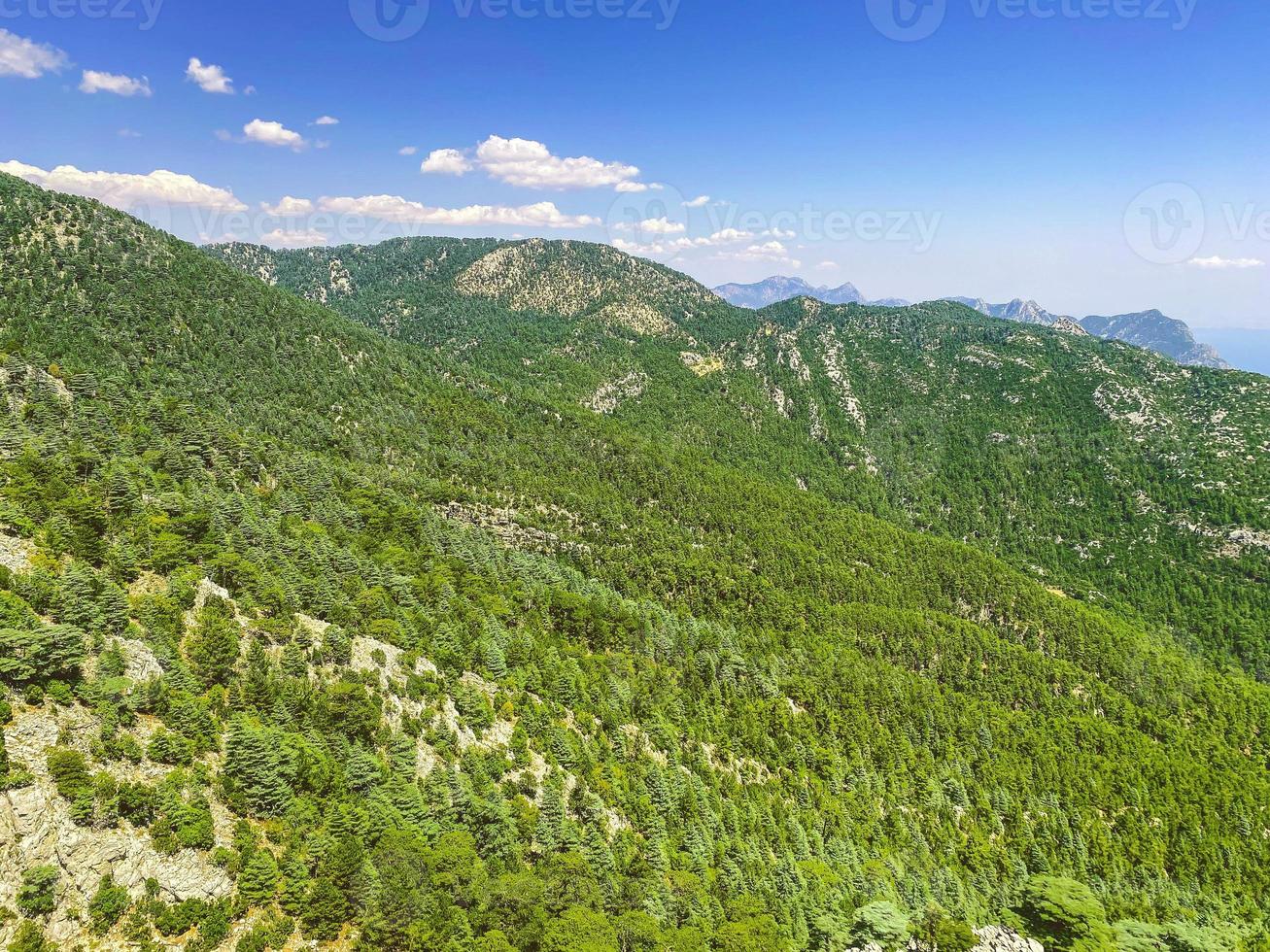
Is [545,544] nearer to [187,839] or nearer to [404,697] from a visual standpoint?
[404,697]

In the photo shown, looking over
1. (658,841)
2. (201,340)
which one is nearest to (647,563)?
(658,841)

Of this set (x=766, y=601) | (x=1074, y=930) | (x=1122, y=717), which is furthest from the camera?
(x=766, y=601)

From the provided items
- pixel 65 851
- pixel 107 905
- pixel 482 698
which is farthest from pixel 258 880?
pixel 482 698

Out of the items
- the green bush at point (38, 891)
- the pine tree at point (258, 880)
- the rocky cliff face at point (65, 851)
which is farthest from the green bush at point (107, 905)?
the pine tree at point (258, 880)

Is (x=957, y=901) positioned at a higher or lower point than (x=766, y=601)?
lower

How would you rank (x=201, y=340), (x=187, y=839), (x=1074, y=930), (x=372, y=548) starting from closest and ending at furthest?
(x=187, y=839) → (x=1074, y=930) → (x=372, y=548) → (x=201, y=340)

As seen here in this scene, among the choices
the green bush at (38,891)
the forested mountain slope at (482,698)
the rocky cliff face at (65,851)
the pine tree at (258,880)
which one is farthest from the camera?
the forested mountain slope at (482,698)

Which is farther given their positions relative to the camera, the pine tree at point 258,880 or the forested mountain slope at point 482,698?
the forested mountain slope at point 482,698

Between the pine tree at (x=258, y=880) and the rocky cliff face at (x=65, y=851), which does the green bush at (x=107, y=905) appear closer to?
the rocky cliff face at (x=65, y=851)

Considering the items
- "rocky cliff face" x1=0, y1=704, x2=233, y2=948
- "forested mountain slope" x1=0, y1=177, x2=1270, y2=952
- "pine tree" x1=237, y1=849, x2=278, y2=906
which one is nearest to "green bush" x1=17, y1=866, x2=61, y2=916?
"forested mountain slope" x1=0, y1=177, x2=1270, y2=952
